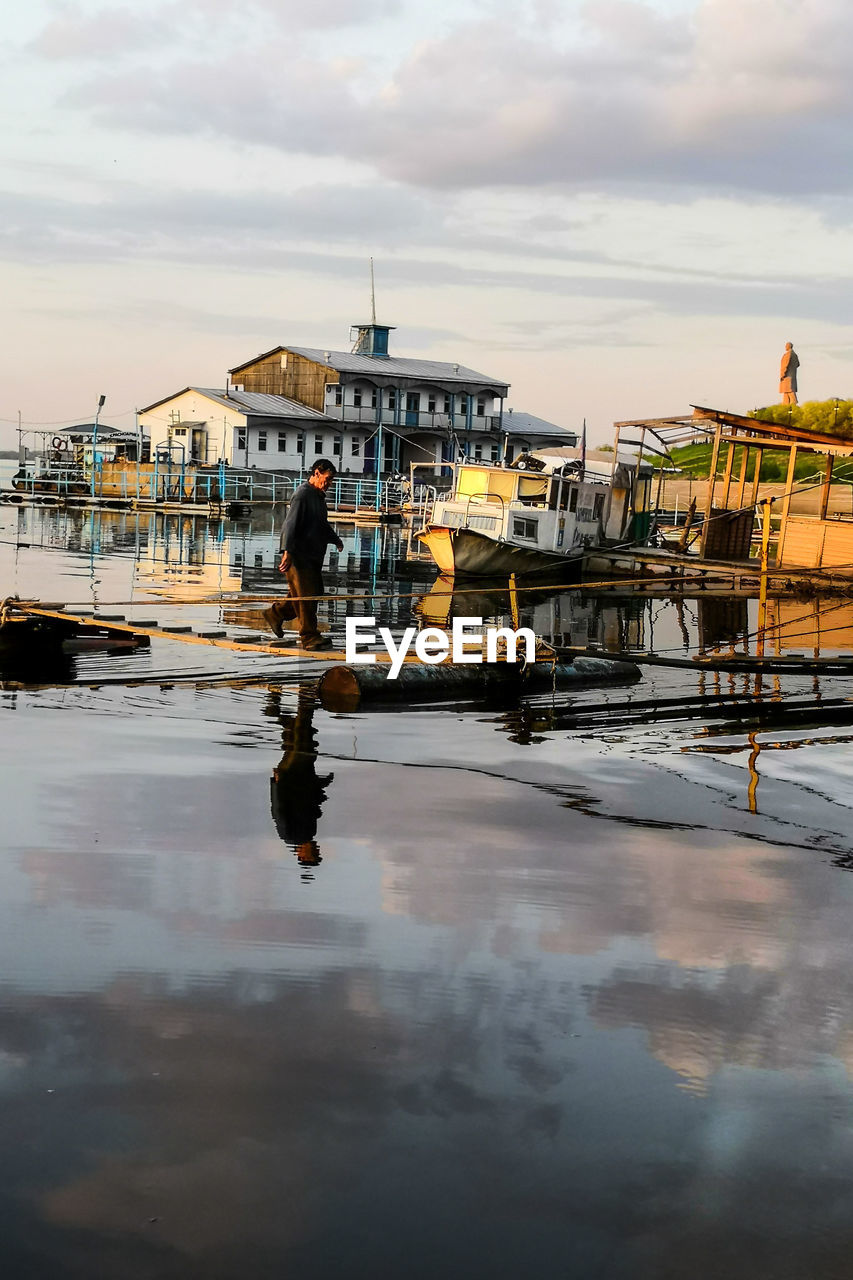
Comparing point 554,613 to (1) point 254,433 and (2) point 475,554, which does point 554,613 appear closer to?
(2) point 475,554

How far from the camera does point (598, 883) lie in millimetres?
6828

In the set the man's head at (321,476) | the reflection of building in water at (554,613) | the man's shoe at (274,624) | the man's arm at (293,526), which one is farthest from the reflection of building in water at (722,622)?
the man's head at (321,476)

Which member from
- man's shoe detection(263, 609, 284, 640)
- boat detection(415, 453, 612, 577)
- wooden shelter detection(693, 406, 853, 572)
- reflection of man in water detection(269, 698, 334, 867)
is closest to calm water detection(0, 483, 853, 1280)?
reflection of man in water detection(269, 698, 334, 867)

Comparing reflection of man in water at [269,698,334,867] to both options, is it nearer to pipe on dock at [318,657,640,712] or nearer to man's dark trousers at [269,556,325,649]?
pipe on dock at [318,657,640,712]

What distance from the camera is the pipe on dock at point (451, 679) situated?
12438mm

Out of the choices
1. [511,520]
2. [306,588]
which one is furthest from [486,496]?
[306,588]

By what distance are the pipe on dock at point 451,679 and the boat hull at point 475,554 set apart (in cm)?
1543

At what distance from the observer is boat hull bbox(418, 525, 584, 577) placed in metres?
30.0

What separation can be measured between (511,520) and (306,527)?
56.9 ft

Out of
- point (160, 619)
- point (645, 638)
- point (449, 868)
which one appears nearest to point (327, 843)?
point (449, 868)

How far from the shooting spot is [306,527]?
14.2 m

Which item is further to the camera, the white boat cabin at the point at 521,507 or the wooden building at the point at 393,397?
the wooden building at the point at 393,397

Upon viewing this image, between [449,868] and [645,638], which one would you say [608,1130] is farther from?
[645,638]

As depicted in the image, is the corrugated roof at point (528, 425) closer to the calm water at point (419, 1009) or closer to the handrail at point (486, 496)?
the handrail at point (486, 496)
